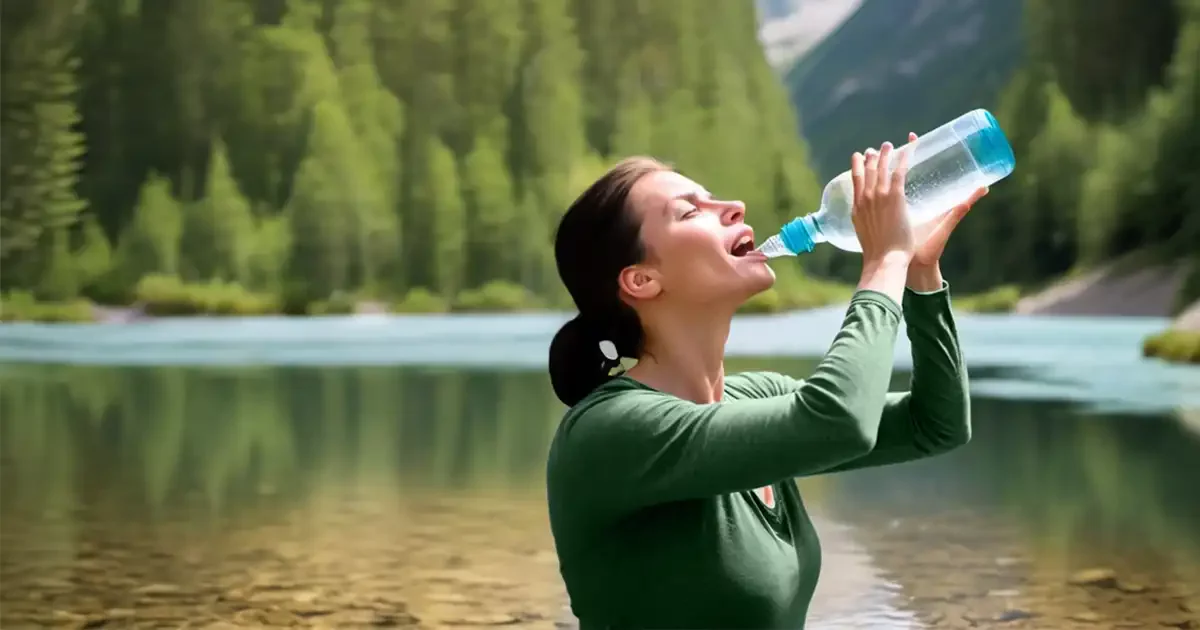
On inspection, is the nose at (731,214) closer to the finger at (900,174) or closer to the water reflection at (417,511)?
the finger at (900,174)

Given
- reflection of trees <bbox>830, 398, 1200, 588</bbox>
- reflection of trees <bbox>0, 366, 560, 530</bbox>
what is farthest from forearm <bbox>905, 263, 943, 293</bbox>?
reflection of trees <bbox>0, 366, 560, 530</bbox>

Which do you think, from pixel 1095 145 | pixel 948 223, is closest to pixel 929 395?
pixel 948 223

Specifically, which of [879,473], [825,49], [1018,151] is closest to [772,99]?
[825,49]

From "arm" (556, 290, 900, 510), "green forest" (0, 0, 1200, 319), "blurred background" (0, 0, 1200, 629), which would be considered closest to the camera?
"arm" (556, 290, 900, 510)

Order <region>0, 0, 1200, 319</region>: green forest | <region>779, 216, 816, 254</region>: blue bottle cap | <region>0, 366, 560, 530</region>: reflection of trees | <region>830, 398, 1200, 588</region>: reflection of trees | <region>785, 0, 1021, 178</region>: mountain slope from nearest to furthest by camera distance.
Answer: <region>779, 216, 816, 254</region>: blue bottle cap, <region>830, 398, 1200, 588</region>: reflection of trees, <region>0, 366, 560, 530</region>: reflection of trees, <region>0, 0, 1200, 319</region>: green forest, <region>785, 0, 1021, 178</region>: mountain slope

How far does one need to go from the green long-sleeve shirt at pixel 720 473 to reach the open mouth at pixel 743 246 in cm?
10

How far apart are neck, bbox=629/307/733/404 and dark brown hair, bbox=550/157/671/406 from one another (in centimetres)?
2

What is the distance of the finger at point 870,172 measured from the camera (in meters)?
0.78

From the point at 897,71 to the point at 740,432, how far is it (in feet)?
17.5

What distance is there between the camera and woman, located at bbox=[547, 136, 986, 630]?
0.74m

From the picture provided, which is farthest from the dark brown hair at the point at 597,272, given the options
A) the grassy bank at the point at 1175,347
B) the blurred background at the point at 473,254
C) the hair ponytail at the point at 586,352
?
the grassy bank at the point at 1175,347

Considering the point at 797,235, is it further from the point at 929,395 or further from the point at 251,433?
the point at 251,433

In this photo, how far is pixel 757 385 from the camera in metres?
0.94

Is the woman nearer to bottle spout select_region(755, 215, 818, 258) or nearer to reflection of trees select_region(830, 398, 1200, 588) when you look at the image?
bottle spout select_region(755, 215, 818, 258)
